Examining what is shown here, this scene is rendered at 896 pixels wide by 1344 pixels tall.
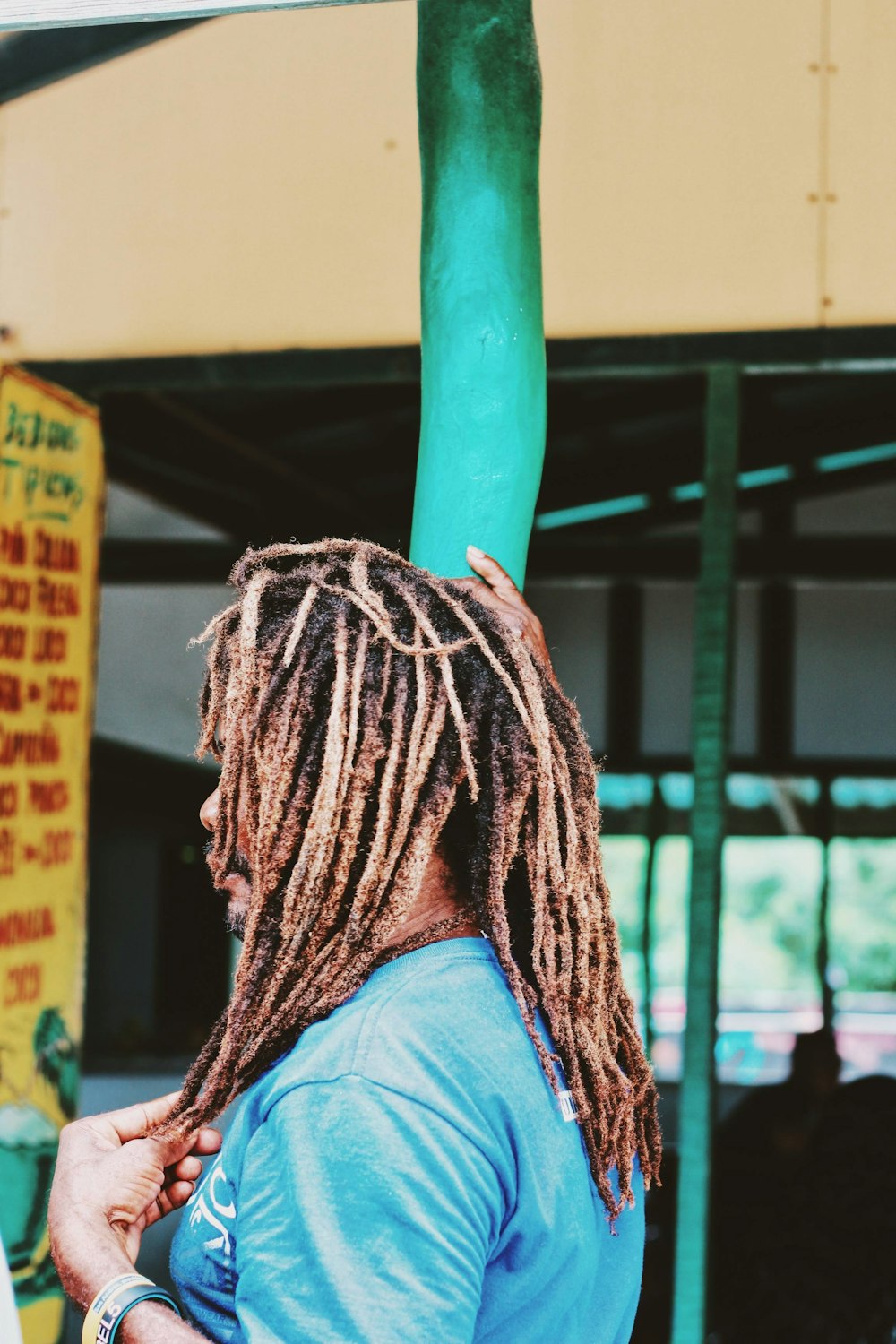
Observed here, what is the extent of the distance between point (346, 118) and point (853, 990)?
759cm

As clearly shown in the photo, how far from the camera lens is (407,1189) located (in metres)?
0.88

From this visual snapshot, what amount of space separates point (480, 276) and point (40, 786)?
178 cm

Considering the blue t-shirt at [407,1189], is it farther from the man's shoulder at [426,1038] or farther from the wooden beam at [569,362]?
the wooden beam at [569,362]

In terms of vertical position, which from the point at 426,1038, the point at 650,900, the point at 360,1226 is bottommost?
the point at 650,900

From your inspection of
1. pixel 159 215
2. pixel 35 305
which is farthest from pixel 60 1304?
pixel 159 215

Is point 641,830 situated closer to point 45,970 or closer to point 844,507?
point 844,507

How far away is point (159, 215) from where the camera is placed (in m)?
2.91

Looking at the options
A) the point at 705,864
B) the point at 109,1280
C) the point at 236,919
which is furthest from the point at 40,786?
the point at 109,1280

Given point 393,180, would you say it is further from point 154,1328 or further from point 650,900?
point 650,900

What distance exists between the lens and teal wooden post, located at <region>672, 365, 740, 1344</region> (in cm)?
268

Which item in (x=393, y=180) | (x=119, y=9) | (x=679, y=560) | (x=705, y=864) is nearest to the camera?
(x=119, y=9)

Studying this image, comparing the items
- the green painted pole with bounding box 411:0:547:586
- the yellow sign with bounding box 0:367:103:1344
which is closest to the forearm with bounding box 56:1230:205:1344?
the green painted pole with bounding box 411:0:547:586

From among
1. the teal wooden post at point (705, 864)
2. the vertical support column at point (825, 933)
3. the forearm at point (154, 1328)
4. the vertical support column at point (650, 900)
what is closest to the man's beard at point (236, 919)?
the forearm at point (154, 1328)

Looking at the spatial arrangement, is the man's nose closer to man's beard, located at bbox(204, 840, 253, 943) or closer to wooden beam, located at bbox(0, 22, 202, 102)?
man's beard, located at bbox(204, 840, 253, 943)
